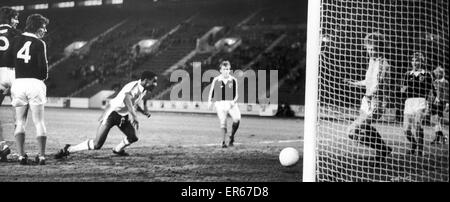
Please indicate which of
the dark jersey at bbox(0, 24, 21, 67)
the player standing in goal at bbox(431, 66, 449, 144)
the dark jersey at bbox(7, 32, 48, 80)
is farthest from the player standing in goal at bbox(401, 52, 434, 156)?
the dark jersey at bbox(0, 24, 21, 67)

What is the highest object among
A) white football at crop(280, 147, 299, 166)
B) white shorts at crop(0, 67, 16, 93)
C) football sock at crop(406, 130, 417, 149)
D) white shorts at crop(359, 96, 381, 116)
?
white shorts at crop(0, 67, 16, 93)

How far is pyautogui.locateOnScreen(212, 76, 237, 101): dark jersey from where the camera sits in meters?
5.66

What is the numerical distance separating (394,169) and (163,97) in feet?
23.3

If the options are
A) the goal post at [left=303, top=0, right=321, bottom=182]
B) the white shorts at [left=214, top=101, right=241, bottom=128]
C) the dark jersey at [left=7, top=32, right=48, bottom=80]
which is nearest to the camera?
the goal post at [left=303, top=0, right=321, bottom=182]

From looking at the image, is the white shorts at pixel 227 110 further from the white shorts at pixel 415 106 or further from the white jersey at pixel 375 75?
the white shorts at pixel 415 106

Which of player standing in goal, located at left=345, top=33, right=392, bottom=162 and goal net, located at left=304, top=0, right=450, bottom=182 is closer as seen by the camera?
goal net, located at left=304, top=0, right=450, bottom=182

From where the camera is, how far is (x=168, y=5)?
11.1m

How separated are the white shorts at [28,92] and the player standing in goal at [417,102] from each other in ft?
12.8

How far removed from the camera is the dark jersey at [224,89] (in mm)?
5664

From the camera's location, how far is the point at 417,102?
457cm

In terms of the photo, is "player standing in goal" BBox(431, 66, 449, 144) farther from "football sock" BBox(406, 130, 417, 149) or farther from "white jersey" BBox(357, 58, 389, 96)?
"white jersey" BBox(357, 58, 389, 96)

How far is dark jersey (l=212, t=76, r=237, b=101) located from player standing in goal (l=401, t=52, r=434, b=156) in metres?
2.20

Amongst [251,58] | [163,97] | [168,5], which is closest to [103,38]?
[168,5]
